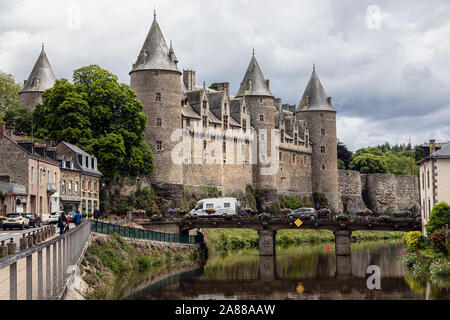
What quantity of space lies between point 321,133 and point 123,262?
160 feet

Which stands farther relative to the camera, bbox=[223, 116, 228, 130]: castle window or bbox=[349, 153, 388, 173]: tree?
bbox=[349, 153, 388, 173]: tree

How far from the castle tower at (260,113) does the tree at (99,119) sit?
18244 millimetres

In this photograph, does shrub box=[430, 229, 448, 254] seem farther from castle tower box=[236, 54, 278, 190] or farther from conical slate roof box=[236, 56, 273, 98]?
conical slate roof box=[236, 56, 273, 98]

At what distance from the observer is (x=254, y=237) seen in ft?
172

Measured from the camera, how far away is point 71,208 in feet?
138

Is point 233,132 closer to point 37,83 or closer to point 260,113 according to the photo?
point 260,113

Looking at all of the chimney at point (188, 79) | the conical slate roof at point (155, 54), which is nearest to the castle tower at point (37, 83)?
the conical slate roof at point (155, 54)

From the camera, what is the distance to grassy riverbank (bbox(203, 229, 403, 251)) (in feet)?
151

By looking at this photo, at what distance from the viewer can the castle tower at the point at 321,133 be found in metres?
72.6

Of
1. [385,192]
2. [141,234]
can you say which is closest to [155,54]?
[141,234]

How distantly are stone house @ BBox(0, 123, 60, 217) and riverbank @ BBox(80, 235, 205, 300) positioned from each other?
7737 mm

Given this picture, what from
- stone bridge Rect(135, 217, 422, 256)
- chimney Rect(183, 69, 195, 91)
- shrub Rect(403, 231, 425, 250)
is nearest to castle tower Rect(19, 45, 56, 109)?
chimney Rect(183, 69, 195, 91)
